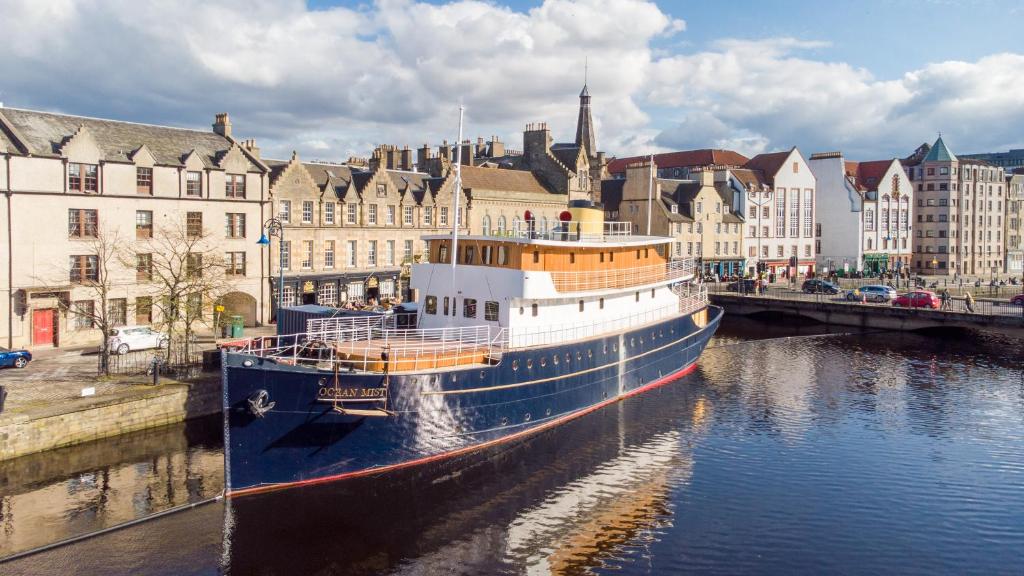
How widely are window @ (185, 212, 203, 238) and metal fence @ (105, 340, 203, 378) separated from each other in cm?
980

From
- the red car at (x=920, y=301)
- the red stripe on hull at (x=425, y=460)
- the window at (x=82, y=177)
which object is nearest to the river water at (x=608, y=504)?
the red stripe on hull at (x=425, y=460)

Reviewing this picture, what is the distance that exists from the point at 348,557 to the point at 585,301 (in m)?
17.0

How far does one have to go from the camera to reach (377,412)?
79.2 ft

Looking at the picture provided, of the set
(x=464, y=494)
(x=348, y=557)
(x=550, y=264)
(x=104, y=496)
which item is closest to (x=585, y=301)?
(x=550, y=264)

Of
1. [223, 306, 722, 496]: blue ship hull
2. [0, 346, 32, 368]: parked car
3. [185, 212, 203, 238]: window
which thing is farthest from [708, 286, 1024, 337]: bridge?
[0, 346, 32, 368]: parked car

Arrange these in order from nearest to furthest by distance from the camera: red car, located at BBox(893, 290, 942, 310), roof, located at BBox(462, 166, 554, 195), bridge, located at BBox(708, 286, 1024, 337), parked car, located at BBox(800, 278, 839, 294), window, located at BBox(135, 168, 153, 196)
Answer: window, located at BBox(135, 168, 153, 196)
bridge, located at BBox(708, 286, 1024, 337)
red car, located at BBox(893, 290, 942, 310)
roof, located at BBox(462, 166, 554, 195)
parked car, located at BBox(800, 278, 839, 294)

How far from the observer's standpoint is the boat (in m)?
23.3

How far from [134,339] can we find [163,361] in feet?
10.9

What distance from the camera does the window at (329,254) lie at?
51.8 m

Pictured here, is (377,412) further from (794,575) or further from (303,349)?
(794,575)

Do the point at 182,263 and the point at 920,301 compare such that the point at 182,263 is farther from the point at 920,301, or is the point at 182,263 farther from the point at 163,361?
the point at 920,301

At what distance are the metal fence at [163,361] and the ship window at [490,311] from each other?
1235cm

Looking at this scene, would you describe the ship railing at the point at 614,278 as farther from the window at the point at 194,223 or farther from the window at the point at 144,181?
the window at the point at 144,181

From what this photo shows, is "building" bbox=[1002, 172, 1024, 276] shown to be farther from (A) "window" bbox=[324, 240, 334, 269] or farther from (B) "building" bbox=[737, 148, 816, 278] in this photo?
(A) "window" bbox=[324, 240, 334, 269]
